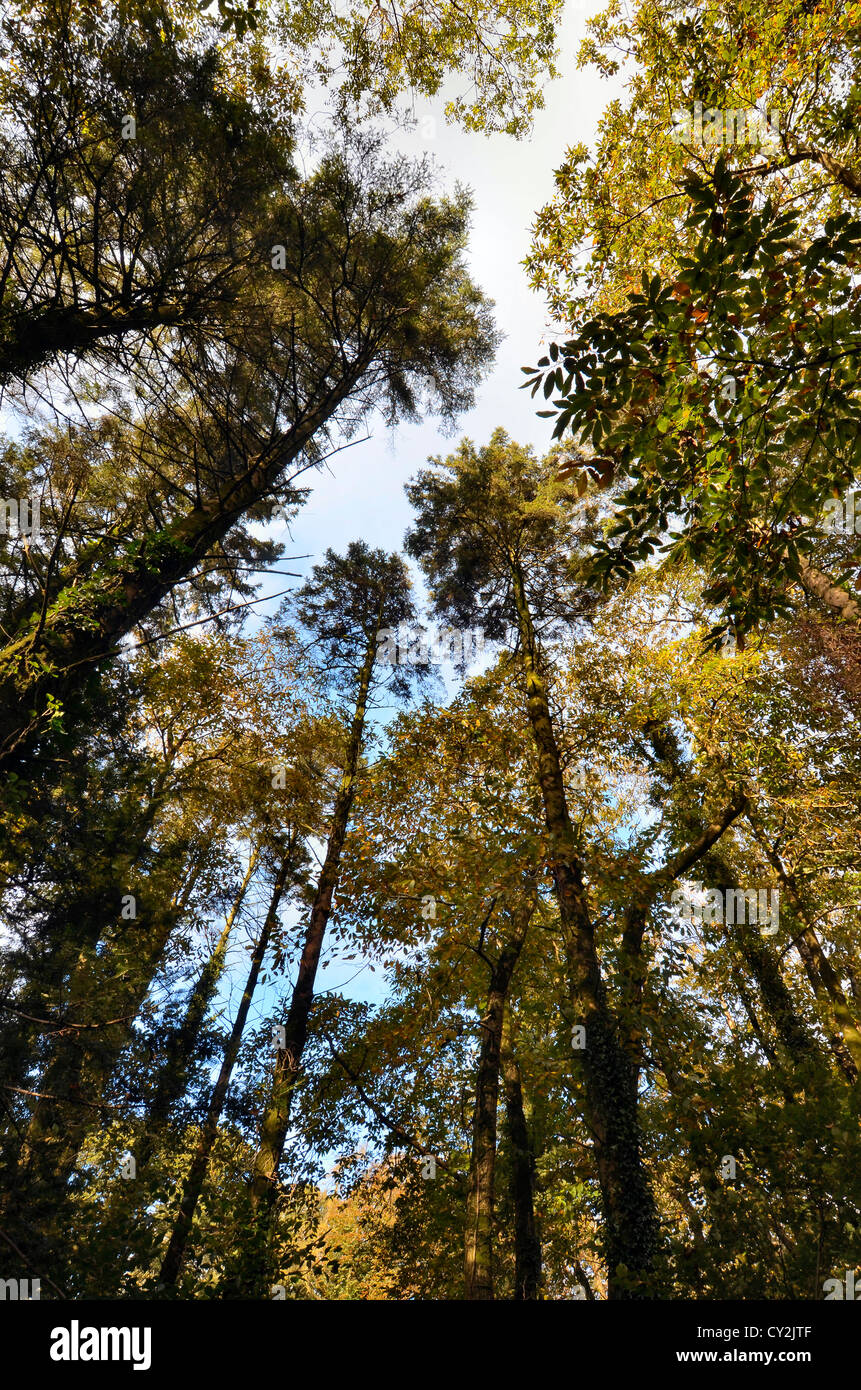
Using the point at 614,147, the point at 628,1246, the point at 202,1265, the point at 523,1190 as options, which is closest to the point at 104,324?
the point at 614,147

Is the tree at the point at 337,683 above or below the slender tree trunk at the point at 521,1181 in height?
above

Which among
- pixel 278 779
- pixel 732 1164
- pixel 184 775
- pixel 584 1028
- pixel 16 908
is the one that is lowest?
pixel 732 1164

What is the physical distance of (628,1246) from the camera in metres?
5.53

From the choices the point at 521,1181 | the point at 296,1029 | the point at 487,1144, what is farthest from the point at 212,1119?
the point at 521,1181

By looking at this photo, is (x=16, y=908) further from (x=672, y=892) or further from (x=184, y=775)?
(x=672, y=892)

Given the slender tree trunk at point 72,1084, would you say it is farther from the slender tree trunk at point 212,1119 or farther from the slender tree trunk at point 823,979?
the slender tree trunk at point 823,979

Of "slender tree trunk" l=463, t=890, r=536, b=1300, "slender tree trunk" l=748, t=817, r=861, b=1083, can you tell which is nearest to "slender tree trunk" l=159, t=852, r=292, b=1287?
"slender tree trunk" l=463, t=890, r=536, b=1300

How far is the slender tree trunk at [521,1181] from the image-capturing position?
412 inches

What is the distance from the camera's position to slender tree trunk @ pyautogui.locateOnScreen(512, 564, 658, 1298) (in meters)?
5.59

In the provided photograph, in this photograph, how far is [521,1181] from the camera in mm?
11219

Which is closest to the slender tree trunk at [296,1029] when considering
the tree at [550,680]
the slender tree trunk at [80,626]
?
the tree at [550,680]

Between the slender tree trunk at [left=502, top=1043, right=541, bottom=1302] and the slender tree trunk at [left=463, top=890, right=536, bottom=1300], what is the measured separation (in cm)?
408

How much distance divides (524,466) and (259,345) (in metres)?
7.60

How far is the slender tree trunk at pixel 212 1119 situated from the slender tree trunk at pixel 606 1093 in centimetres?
501
